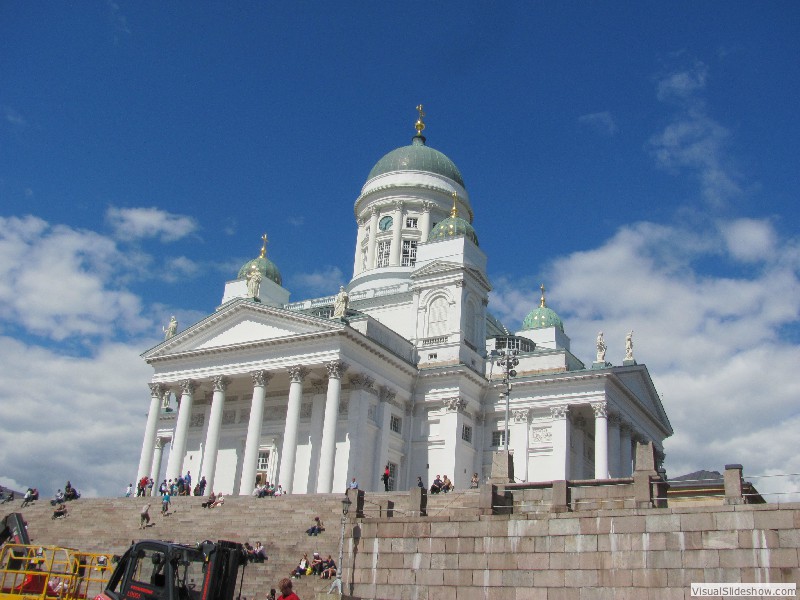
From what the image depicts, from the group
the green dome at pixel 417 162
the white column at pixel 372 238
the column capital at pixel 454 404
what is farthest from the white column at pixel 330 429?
the green dome at pixel 417 162

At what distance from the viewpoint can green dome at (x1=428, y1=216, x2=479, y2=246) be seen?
4862cm

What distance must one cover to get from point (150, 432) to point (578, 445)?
886 inches

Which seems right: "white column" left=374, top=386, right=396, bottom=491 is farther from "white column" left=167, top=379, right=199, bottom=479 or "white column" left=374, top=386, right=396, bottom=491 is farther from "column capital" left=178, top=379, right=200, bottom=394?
"column capital" left=178, top=379, right=200, bottom=394

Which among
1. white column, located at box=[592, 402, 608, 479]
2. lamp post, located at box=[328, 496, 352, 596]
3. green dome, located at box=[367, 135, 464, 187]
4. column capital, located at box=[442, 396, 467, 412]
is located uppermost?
green dome, located at box=[367, 135, 464, 187]

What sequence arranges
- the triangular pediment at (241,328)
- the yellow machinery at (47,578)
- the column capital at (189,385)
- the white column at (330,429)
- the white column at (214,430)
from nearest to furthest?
the yellow machinery at (47,578)
the white column at (330,429)
the white column at (214,430)
the triangular pediment at (241,328)
the column capital at (189,385)

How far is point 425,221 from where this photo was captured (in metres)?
55.9

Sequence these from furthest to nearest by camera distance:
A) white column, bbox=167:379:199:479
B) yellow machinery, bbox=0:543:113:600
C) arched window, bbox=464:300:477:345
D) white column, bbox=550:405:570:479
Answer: arched window, bbox=464:300:477:345
white column, bbox=550:405:570:479
white column, bbox=167:379:199:479
yellow machinery, bbox=0:543:113:600

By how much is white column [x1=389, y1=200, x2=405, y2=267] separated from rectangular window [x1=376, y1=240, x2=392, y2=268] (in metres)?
0.63

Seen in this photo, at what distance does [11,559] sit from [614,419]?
112 feet

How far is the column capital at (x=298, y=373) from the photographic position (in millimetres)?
40469

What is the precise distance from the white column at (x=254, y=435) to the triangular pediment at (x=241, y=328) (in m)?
1.97

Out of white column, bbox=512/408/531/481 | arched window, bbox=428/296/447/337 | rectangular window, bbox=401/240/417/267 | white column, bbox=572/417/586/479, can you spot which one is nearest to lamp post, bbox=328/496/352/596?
white column, bbox=512/408/531/481

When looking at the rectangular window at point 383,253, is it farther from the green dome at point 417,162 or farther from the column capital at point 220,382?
the column capital at point 220,382

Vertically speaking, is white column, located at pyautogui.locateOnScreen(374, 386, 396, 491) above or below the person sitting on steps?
above
